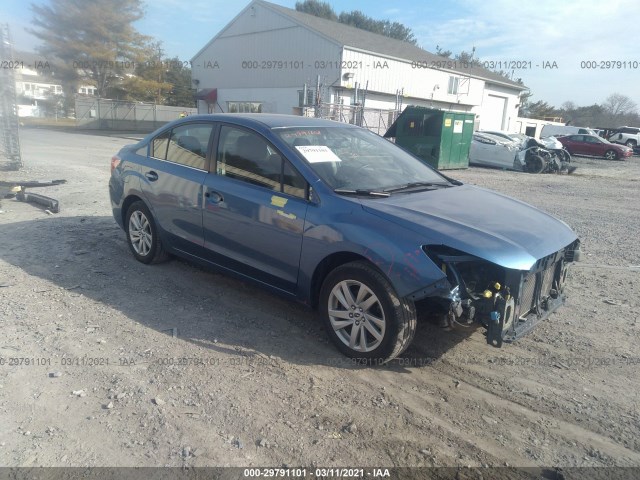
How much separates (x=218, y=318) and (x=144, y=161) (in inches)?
84.6

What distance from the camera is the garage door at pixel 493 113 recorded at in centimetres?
3931

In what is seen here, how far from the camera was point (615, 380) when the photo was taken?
11.6 ft

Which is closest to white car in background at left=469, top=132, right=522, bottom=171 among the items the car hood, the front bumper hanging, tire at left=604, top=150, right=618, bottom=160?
tire at left=604, top=150, right=618, bottom=160

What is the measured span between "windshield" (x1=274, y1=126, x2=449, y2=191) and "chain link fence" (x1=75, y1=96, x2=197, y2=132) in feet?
119

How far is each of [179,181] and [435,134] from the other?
15.1 m

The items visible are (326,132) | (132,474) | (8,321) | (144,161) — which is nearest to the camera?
(132,474)

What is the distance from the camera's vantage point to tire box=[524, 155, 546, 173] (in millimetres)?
19070

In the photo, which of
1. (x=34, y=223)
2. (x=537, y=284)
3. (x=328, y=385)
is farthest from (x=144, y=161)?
(x=537, y=284)

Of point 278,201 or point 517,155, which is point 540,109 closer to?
point 517,155

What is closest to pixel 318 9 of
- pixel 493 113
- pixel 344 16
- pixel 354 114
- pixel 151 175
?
pixel 344 16

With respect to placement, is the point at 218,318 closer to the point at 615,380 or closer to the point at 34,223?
the point at 615,380

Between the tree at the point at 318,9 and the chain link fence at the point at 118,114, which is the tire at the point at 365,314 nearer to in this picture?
the chain link fence at the point at 118,114

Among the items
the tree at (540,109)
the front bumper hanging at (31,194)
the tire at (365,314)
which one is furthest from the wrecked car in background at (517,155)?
the tree at (540,109)

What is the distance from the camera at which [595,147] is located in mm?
30641
